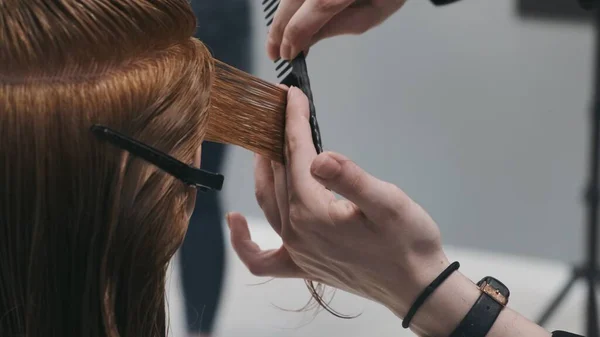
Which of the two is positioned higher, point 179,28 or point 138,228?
point 179,28

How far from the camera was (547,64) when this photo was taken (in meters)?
2.22

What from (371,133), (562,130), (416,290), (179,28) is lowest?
(371,133)

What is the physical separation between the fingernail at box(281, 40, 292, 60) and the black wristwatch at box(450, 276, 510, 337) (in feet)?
1.40

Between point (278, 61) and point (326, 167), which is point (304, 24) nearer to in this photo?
point (278, 61)

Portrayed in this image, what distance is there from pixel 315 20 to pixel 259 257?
1.18 feet

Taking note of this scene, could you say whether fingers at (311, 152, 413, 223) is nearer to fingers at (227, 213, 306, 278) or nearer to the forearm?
the forearm

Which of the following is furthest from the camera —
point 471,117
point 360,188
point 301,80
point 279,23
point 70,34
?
point 471,117

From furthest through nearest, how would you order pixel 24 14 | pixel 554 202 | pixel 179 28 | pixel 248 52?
pixel 554 202 → pixel 248 52 → pixel 179 28 → pixel 24 14

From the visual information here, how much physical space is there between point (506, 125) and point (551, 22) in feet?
1.18

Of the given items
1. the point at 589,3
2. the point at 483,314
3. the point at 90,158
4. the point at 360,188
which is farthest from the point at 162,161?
the point at 589,3

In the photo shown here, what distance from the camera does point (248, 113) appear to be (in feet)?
3.16

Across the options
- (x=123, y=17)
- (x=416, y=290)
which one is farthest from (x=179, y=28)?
(x=416, y=290)

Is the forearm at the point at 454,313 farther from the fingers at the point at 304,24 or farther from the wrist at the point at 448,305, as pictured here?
the fingers at the point at 304,24

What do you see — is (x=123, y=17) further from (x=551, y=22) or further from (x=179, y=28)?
(x=551, y=22)
